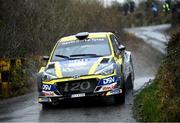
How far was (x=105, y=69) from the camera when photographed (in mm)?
13406

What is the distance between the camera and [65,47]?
49.8 feet

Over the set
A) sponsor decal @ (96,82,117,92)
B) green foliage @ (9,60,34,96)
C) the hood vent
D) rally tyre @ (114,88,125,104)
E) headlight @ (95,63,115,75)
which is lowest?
green foliage @ (9,60,34,96)

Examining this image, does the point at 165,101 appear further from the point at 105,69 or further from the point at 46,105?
the point at 46,105

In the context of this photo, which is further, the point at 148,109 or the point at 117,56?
the point at 117,56

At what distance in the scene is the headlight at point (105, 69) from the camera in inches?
525

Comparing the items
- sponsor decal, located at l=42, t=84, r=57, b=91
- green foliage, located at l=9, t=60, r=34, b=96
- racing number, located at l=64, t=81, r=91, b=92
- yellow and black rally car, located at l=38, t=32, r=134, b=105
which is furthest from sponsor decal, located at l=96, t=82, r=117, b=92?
green foliage, located at l=9, t=60, r=34, b=96

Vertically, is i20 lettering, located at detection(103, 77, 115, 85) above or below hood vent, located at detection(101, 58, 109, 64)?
below

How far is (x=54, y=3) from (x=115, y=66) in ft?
44.8

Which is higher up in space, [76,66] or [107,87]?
[76,66]

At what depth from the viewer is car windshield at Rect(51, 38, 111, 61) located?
47.8 feet

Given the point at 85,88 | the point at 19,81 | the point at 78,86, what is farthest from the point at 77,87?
the point at 19,81

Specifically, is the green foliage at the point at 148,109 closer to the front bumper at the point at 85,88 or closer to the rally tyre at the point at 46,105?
the front bumper at the point at 85,88

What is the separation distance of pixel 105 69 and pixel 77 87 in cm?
77

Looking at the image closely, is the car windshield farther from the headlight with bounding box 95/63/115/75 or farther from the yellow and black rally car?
the headlight with bounding box 95/63/115/75
